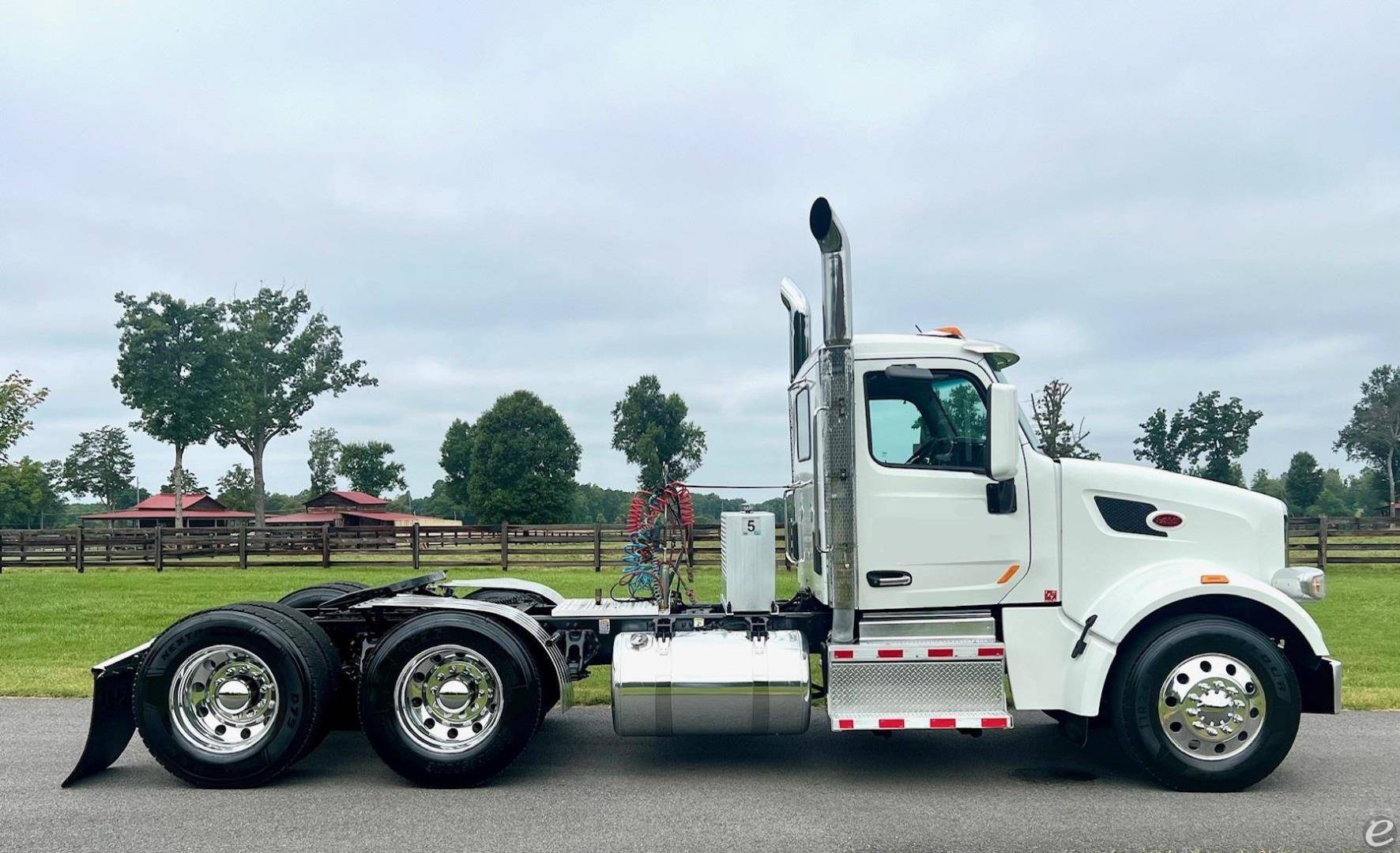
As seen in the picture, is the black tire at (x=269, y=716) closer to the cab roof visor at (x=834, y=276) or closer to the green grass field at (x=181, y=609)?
the green grass field at (x=181, y=609)

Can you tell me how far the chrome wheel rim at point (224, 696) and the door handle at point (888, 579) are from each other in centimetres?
374

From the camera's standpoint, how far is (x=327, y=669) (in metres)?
6.40

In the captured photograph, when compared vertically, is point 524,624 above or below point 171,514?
below

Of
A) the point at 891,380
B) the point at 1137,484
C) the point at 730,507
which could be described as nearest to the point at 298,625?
the point at 730,507

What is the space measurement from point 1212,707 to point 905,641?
1802mm

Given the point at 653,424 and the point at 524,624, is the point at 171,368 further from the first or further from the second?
the point at 524,624

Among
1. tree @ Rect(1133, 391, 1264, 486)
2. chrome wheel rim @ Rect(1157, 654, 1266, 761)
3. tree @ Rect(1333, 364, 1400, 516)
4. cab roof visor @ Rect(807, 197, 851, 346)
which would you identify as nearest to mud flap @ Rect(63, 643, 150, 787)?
cab roof visor @ Rect(807, 197, 851, 346)

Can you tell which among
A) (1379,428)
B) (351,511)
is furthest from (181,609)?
(1379,428)

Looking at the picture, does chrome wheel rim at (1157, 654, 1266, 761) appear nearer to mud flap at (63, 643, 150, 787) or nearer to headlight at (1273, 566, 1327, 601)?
headlight at (1273, 566, 1327, 601)

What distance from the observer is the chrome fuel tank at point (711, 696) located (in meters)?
6.32

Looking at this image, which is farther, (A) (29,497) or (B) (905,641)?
(A) (29,497)

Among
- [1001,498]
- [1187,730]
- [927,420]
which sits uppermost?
[927,420]

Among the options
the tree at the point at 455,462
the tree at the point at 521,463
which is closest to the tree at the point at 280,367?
the tree at the point at 521,463

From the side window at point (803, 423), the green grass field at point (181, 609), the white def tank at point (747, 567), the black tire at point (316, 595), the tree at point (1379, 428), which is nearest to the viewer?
the white def tank at point (747, 567)
